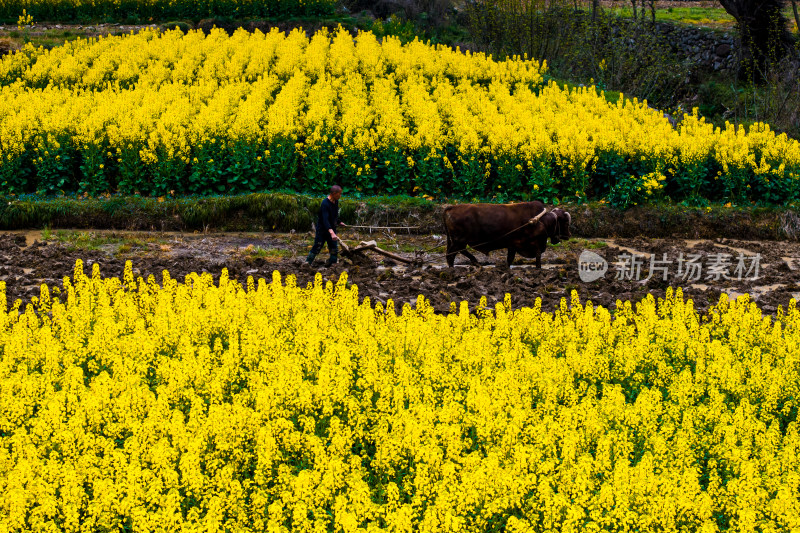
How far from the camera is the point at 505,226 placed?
14883 mm

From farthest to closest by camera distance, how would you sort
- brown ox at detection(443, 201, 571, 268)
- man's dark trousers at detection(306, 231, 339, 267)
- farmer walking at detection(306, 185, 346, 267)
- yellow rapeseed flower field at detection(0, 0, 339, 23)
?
1. yellow rapeseed flower field at detection(0, 0, 339, 23)
2. man's dark trousers at detection(306, 231, 339, 267)
3. farmer walking at detection(306, 185, 346, 267)
4. brown ox at detection(443, 201, 571, 268)

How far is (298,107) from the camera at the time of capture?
22812 millimetres

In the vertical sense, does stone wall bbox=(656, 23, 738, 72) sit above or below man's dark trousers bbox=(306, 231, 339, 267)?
above

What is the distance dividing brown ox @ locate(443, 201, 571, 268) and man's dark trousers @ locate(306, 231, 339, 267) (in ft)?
6.21

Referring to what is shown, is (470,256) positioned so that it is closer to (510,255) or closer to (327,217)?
(510,255)

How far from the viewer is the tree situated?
3059 centimetres

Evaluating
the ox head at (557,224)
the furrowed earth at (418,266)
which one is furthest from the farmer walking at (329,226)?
the ox head at (557,224)

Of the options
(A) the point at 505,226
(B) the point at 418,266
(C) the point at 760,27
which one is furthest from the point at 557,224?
(C) the point at 760,27

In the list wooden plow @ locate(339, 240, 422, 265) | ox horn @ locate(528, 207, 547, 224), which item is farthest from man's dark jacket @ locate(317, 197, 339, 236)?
ox horn @ locate(528, 207, 547, 224)

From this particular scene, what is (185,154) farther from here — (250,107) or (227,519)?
(227,519)

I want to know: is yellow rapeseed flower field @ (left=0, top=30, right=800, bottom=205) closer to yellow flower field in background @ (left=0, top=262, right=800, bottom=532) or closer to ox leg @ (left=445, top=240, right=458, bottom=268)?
ox leg @ (left=445, top=240, right=458, bottom=268)

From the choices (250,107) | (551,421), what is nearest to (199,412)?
(551,421)

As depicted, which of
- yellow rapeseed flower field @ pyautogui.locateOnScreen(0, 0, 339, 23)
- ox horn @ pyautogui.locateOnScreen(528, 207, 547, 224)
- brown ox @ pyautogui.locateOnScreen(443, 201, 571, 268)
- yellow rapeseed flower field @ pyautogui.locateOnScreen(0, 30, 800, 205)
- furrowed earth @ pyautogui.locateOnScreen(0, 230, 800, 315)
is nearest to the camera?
furrowed earth @ pyautogui.locateOnScreen(0, 230, 800, 315)

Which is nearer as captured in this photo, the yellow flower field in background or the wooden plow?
the yellow flower field in background
